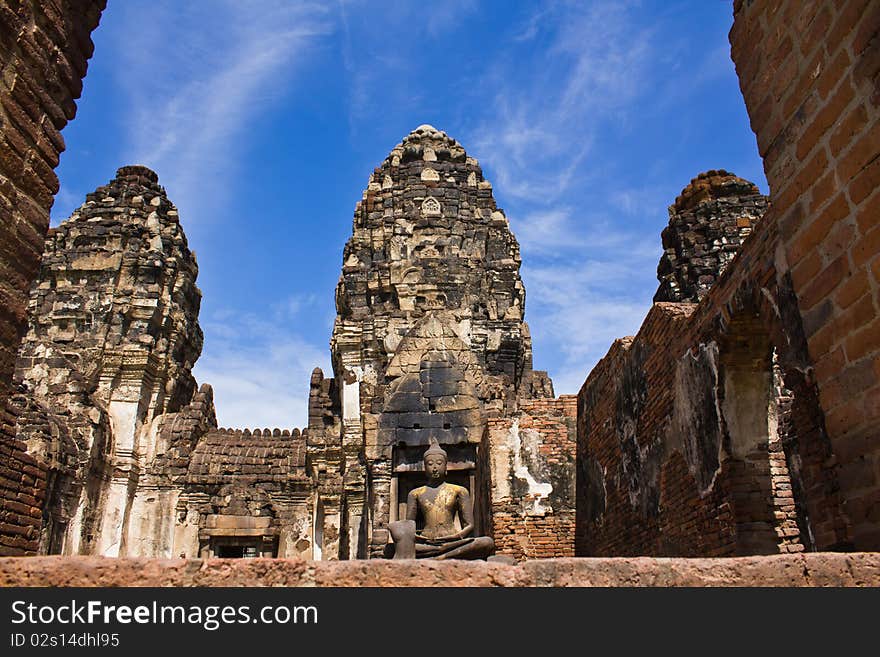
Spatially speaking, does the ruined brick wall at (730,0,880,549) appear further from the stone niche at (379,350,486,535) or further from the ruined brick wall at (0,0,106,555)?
the stone niche at (379,350,486,535)

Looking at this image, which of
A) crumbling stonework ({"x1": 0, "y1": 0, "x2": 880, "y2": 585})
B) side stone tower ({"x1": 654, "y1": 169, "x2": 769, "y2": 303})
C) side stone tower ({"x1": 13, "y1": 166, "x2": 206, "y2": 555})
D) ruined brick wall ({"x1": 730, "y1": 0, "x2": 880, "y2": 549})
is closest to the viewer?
ruined brick wall ({"x1": 730, "y1": 0, "x2": 880, "y2": 549})

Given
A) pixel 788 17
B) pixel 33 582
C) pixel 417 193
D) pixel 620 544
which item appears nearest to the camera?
pixel 33 582

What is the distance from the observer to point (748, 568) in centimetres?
251

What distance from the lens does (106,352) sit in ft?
57.6

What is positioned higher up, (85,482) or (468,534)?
(85,482)

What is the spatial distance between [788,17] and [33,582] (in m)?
4.37

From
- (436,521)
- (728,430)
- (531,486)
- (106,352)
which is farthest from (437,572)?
(106,352)

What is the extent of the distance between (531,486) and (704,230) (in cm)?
693

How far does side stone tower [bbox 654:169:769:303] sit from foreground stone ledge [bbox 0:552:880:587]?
457 inches

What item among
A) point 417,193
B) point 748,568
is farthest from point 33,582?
point 417,193

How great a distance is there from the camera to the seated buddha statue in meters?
5.69

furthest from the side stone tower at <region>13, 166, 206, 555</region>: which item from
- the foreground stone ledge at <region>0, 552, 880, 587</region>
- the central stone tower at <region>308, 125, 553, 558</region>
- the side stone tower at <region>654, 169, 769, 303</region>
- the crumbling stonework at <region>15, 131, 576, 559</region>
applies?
the foreground stone ledge at <region>0, 552, 880, 587</region>
